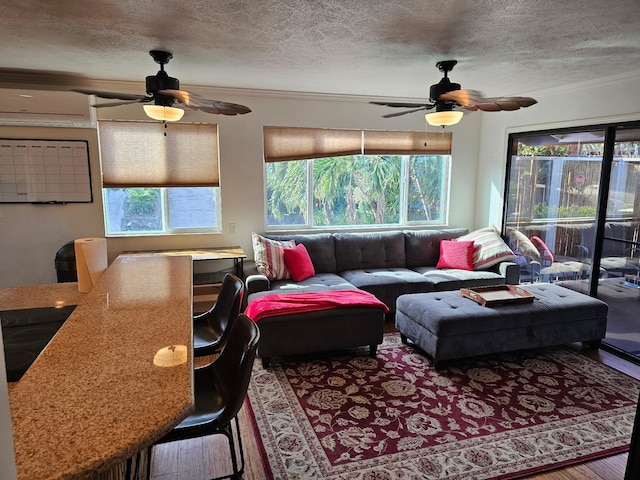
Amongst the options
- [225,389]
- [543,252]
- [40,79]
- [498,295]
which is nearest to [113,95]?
[40,79]

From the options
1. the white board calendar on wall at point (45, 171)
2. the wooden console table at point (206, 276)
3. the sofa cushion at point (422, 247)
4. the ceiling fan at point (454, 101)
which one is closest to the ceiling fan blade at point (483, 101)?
the ceiling fan at point (454, 101)

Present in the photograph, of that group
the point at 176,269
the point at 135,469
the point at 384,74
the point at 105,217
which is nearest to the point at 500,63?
the point at 384,74

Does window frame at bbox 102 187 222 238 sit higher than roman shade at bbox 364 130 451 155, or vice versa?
roman shade at bbox 364 130 451 155

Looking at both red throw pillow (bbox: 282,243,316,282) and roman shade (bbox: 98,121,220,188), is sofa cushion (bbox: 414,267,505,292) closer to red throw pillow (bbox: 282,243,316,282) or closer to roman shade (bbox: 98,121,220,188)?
red throw pillow (bbox: 282,243,316,282)

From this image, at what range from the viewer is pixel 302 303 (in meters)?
3.49

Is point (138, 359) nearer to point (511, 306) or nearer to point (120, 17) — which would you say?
point (120, 17)

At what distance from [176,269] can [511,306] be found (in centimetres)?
273

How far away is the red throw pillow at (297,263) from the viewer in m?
4.48

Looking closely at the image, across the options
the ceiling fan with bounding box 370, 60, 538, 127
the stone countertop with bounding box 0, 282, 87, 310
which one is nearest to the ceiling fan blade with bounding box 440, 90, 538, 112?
the ceiling fan with bounding box 370, 60, 538, 127

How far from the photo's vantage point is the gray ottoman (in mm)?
3318

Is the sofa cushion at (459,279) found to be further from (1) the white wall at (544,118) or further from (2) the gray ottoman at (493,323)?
(1) the white wall at (544,118)

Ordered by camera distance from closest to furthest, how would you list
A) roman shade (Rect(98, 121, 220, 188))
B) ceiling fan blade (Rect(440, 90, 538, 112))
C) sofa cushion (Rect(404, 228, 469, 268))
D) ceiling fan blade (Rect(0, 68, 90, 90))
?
ceiling fan blade (Rect(440, 90, 538, 112)) < ceiling fan blade (Rect(0, 68, 90, 90)) < roman shade (Rect(98, 121, 220, 188)) < sofa cushion (Rect(404, 228, 469, 268))

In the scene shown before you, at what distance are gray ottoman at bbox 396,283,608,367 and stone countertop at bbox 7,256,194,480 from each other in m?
2.19

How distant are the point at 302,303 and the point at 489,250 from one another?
263 centimetres
